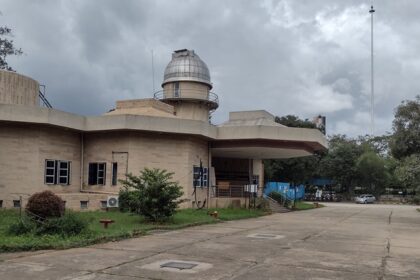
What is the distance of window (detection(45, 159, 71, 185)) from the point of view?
88.3 ft

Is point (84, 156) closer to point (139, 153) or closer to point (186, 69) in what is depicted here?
point (139, 153)

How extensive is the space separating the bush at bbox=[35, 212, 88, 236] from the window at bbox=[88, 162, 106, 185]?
14336 mm

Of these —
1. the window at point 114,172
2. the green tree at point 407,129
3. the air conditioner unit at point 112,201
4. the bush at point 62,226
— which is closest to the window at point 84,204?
the air conditioner unit at point 112,201

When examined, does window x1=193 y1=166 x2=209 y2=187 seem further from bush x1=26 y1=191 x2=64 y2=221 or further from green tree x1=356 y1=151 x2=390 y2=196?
green tree x1=356 y1=151 x2=390 y2=196

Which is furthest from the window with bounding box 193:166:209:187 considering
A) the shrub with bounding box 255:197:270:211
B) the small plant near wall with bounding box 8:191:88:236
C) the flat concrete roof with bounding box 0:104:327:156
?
the small plant near wall with bounding box 8:191:88:236

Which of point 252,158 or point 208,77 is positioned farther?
point 208,77

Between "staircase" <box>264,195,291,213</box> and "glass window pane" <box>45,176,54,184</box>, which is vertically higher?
"glass window pane" <box>45,176,54,184</box>

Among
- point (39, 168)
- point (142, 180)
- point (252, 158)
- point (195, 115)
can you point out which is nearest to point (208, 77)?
point (195, 115)

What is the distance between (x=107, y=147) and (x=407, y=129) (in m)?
17.9

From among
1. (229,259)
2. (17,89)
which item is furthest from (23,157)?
(229,259)

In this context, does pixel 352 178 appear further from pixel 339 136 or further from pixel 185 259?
Answer: pixel 185 259

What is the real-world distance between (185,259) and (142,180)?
945 cm

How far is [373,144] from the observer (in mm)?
91062

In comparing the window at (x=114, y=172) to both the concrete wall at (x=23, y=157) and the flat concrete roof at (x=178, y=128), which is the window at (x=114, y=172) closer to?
the flat concrete roof at (x=178, y=128)
